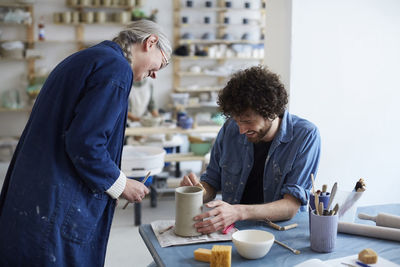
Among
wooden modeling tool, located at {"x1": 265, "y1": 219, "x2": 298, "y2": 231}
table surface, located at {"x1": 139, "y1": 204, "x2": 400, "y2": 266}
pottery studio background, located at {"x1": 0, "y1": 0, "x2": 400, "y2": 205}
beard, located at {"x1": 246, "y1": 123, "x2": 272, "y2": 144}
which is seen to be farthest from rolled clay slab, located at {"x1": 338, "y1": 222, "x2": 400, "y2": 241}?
pottery studio background, located at {"x1": 0, "y1": 0, "x2": 400, "y2": 205}

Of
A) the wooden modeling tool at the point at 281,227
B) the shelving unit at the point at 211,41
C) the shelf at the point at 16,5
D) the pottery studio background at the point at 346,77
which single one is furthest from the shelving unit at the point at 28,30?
the wooden modeling tool at the point at 281,227

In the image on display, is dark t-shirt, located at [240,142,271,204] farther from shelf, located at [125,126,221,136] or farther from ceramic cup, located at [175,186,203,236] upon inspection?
shelf, located at [125,126,221,136]

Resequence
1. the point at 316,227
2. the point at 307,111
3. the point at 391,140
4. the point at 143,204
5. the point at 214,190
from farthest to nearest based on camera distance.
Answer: the point at 143,204
the point at 391,140
the point at 307,111
the point at 214,190
the point at 316,227

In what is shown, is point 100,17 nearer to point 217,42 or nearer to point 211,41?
point 211,41

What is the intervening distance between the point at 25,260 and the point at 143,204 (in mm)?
2958

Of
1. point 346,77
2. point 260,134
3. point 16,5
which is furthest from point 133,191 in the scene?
point 16,5

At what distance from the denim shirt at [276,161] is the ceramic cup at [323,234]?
318 mm

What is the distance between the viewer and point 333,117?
260 centimetres

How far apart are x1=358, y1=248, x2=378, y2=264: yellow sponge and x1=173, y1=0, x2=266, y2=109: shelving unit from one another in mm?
5315

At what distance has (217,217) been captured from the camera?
143 centimetres

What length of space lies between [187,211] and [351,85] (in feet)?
5.27

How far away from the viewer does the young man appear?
1.55 meters

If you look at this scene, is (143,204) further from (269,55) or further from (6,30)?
(6,30)

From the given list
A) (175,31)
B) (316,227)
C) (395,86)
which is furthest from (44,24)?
(316,227)
